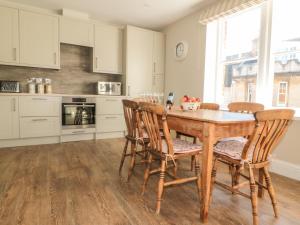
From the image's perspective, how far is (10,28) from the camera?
11.5 ft

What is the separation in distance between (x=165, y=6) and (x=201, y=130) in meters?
2.93

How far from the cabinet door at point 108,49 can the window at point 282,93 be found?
10.0 ft

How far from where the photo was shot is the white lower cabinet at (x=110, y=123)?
165 inches

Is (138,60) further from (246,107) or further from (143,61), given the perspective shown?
(246,107)

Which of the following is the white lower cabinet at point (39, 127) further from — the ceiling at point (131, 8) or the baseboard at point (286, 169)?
the baseboard at point (286, 169)

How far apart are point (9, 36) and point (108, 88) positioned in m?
1.92

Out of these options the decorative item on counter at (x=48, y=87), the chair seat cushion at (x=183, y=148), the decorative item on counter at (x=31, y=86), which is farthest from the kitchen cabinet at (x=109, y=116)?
the chair seat cushion at (x=183, y=148)

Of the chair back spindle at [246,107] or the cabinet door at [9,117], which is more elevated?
the chair back spindle at [246,107]

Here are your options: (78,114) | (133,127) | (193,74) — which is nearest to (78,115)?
(78,114)

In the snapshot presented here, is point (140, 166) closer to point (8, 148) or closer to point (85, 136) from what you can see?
point (85, 136)

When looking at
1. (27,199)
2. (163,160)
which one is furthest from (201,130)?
(27,199)

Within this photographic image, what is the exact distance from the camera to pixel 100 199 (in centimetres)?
185

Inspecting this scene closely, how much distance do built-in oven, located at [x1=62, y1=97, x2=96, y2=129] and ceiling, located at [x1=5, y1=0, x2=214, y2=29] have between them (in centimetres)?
168

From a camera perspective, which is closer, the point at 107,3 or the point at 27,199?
the point at 27,199
